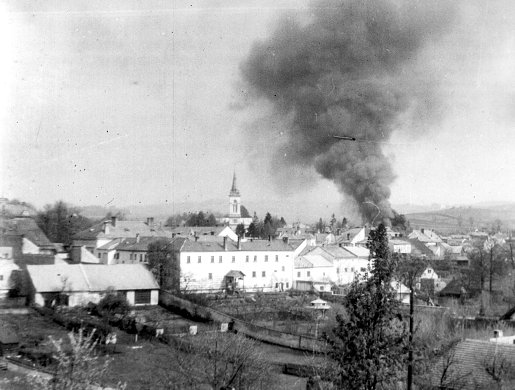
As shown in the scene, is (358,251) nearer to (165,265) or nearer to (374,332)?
(165,265)

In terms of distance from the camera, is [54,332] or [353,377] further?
[54,332]

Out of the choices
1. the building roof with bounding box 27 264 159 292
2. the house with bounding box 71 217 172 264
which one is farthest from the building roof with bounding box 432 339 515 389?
the house with bounding box 71 217 172 264

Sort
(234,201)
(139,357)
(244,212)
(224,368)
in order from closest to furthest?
(224,368)
(139,357)
(234,201)
(244,212)

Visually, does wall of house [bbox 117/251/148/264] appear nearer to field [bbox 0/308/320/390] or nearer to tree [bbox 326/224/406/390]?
field [bbox 0/308/320/390]

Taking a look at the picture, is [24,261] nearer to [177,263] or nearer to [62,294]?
[62,294]

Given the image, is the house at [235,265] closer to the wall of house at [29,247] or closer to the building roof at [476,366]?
the wall of house at [29,247]

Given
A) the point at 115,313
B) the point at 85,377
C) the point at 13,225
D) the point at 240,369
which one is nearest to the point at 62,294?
the point at 115,313

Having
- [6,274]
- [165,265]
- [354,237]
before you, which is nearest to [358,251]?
[354,237]
